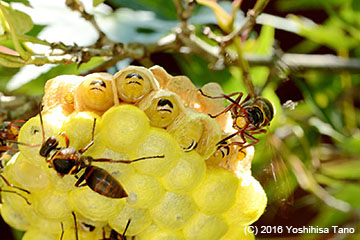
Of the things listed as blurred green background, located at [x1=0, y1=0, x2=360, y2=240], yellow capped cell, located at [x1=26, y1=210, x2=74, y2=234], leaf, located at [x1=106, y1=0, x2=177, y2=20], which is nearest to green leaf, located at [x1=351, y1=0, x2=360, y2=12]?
blurred green background, located at [x1=0, y1=0, x2=360, y2=240]

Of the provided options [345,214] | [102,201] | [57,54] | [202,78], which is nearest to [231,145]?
[102,201]

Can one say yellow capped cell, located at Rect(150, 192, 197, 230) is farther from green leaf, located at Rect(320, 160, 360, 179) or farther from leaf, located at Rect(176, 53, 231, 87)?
green leaf, located at Rect(320, 160, 360, 179)

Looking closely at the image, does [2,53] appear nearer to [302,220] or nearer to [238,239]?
[238,239]

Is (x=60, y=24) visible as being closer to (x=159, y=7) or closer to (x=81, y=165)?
(x=159, y=7)

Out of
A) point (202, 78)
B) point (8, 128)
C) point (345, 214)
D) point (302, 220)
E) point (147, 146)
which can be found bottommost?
point (302, 220)

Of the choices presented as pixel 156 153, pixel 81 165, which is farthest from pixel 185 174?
pixel 81 165
